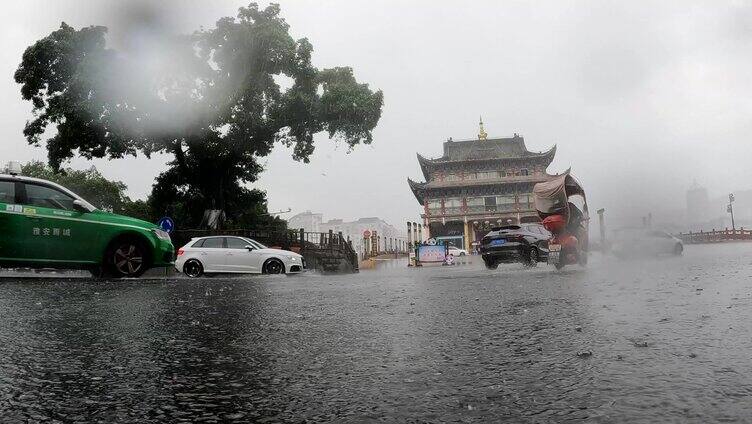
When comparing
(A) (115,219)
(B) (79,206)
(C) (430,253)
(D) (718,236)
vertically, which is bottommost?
(C) (430,253)

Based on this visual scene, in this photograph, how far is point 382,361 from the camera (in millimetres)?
2816

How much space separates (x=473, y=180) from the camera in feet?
207

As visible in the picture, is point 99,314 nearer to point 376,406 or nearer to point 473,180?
point 376,406

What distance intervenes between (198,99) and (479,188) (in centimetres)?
4106

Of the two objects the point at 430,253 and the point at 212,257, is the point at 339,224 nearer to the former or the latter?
the point at 430,253

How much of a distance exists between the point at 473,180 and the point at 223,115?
40.6 meters

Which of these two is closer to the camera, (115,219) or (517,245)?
(115,219)

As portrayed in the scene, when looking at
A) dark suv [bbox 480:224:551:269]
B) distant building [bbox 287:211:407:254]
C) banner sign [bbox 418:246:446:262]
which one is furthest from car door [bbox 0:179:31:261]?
distant building [bbox 287:211:407:254]

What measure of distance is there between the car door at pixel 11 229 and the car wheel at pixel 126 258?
4.03 ft

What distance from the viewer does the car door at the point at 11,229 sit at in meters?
8.49

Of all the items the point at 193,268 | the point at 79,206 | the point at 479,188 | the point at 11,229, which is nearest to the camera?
the point at 11,229

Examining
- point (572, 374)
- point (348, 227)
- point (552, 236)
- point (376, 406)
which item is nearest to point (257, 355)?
point (376, 406)

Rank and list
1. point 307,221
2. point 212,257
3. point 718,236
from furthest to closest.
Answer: point 307,221
point 718,236
point 212,257

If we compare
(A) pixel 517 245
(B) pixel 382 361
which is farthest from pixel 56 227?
(A) pixel 517 245
